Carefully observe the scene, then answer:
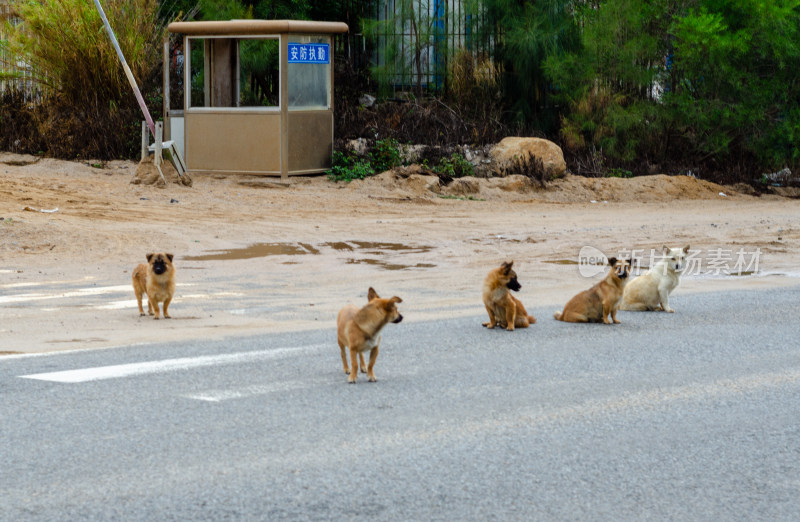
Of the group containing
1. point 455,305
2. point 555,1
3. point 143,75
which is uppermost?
point 555,1

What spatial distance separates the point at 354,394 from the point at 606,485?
7.48 feet

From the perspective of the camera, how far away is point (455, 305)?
11742 mm

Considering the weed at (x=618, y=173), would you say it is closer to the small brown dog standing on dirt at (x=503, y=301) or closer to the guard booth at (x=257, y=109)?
the guard booth at (x=257, y=109)

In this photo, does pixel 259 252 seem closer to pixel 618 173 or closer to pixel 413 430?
pixel 413 430

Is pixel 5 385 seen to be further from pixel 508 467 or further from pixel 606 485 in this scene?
pixel 606 485

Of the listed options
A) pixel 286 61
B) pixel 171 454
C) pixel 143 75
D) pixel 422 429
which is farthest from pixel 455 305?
pixel 143 75

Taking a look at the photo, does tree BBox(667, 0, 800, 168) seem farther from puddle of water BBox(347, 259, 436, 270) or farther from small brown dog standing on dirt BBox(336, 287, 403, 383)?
small brown dog standing on dirt BBox(336, 287, 403, 383)

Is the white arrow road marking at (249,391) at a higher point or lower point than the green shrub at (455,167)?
lower

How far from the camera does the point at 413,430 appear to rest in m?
6.64

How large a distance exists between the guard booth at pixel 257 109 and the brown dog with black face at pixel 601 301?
12.4 metres

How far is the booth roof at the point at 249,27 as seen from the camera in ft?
71.5

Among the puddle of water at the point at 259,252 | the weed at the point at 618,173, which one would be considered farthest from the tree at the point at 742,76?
the puddle of water at the point at 259,252

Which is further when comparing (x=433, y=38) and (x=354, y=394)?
(x=433, y=38)

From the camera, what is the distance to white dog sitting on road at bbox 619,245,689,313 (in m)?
11.1
